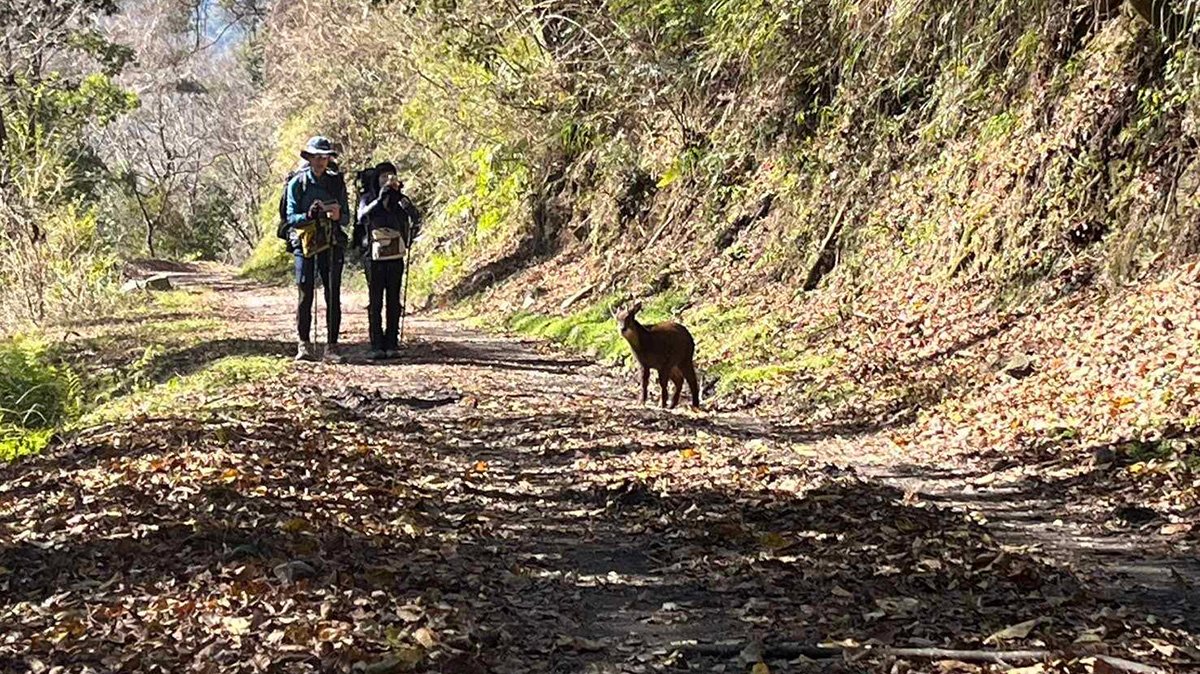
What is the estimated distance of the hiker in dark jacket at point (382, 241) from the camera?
12.6 m

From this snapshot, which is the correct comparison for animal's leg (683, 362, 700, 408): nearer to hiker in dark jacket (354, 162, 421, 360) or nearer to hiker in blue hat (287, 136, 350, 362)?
hiker in dark jacket (354, 162, 421, 360)

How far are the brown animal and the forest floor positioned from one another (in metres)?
1.45

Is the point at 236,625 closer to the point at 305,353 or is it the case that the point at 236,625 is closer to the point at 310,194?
the point at 305,353

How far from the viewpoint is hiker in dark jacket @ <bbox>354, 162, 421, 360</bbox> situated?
12.6 metres

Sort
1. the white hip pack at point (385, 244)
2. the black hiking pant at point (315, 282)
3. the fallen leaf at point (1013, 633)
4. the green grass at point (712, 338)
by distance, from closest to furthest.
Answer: the fallen leaf at point (1013, 633), the green grass at point (712, 338), the black hiking pant at point (315, 282), the white hip pack at point (385, 244)

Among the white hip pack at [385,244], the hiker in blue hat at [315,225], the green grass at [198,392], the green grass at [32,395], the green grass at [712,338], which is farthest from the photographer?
the white hip pack at [385,244]

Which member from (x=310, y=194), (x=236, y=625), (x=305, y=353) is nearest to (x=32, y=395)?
(x=305, y=353)

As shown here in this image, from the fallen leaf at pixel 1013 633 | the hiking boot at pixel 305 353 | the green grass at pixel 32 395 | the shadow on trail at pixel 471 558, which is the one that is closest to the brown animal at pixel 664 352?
the shadow on trail at pixel 471 558

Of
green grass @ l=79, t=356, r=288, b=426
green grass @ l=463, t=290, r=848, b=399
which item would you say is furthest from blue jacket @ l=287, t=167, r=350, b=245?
green grass @ l=463, t=290, r=848, b=399

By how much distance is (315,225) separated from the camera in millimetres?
11938

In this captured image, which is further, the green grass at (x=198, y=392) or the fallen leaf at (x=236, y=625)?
the green grass at (x=198, y=392)

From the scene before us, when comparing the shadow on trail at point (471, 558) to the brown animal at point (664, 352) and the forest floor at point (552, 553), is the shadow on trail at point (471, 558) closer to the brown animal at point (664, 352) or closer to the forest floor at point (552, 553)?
the forest floor at point (552, 553)

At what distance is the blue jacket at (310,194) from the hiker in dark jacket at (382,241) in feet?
1.49

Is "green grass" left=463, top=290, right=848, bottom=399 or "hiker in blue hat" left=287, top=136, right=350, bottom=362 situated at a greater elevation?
"hiker in blue hat" left=287, top=136, right=350, bottom=362
